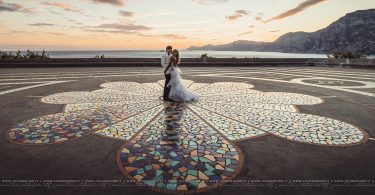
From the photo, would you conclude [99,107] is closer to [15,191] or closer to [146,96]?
Answer: [146,96]

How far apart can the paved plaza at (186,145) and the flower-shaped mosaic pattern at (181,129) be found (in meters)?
0.02

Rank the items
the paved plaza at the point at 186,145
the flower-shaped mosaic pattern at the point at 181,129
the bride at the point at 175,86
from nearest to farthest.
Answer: the paved plaza at the point at 186,145 < the flower-shaped mosaic pattern at the point at 181,129 < the bride at the point at 175,86

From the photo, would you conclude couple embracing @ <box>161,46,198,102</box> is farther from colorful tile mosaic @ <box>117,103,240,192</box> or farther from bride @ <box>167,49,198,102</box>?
colorful tile mosaic @ <box>117,103,240,192</box>

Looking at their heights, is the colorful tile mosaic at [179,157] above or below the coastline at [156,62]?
below

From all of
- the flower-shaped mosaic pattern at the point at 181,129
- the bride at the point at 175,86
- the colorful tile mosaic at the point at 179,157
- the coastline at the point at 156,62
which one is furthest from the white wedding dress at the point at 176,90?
the coastline at the point at 156,62

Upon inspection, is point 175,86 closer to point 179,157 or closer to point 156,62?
point 179,157

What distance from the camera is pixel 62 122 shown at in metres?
6.34

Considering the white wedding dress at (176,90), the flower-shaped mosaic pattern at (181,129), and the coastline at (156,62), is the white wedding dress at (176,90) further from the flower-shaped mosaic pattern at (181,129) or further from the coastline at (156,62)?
the coastline at (156,62)

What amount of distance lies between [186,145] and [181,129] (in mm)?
1007

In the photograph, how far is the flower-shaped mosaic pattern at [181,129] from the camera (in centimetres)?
395

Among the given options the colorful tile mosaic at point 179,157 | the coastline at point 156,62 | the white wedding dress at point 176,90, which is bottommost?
the colorful tile mosaic at point 179,157

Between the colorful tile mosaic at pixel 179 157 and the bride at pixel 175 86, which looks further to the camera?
the bride at pixel 175 86

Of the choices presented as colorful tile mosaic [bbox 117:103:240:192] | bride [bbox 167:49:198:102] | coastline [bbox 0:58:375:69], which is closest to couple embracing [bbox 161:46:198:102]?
bride [bbox 167:49:198:102]

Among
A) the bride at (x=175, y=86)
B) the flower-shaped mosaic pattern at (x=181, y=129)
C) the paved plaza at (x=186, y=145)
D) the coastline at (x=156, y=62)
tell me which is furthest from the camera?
the coastline at (x=156, y=62)
